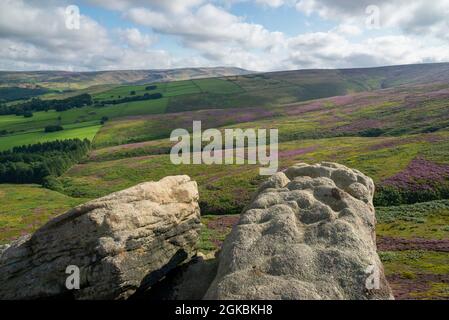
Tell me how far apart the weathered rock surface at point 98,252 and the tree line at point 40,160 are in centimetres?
9370

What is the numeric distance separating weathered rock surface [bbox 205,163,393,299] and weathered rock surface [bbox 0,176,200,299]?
4633 millimetres

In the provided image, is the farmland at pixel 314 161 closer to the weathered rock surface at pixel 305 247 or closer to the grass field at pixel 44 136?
the grass field at pixel 44 136

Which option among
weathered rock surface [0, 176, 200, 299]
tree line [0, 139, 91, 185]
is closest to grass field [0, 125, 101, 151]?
tree line [0, 139, 91, 185]

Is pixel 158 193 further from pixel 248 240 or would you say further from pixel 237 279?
pixel 237 279

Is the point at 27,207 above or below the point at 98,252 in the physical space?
below

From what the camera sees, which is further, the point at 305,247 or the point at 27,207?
the point at 27,207

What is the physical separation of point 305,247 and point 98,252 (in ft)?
36.3

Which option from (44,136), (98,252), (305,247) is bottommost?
(44,136)

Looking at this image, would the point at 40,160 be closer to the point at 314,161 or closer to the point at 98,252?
the point at 314,161

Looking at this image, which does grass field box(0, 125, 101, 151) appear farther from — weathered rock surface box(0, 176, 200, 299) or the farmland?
weathered rock surface box(0, 176, 200, 299)

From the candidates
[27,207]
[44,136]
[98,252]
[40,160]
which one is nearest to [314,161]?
[27,207]

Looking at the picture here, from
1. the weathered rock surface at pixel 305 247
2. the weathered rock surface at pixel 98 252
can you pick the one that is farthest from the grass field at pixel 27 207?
the weathered rock surface at pixel 305 247

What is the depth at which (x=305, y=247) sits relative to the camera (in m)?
21.7

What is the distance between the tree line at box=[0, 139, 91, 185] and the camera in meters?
119
